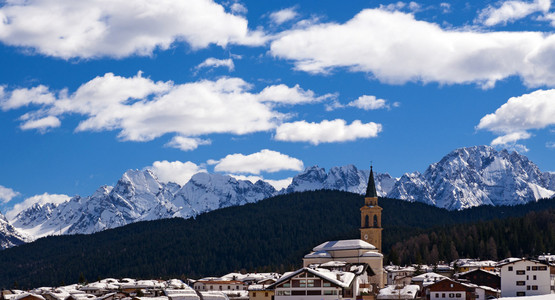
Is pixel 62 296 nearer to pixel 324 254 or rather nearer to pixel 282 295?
pixel 324 254

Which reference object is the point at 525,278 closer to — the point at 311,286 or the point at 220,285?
the point at 311,286

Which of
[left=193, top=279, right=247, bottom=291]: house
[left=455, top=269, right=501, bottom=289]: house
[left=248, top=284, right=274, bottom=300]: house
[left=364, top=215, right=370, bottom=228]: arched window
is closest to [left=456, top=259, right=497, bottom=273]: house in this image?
[left=455, top=269, right=501, bottom=289]: house

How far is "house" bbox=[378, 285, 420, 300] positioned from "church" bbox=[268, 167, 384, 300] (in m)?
3.17

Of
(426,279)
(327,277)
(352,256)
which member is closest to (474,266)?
(352,256)

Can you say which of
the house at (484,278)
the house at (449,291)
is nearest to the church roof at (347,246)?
the house at (484,278)

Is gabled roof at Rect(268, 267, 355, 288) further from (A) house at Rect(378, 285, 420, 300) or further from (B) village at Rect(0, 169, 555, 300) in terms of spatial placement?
(A) house at Rect(378, 285, 420, 300)

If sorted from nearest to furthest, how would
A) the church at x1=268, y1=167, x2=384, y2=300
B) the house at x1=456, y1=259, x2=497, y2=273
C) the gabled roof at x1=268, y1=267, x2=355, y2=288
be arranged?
the gabled roof at x1=268, y1=267, x2=355, y2=288, the church at x1=268, y1=167, x2=384, y2=300, the house at x1=456, y1=259, x2=497, y2=273

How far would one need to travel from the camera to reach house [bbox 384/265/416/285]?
16850 cm

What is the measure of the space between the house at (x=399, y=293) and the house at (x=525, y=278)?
1310 centimetres

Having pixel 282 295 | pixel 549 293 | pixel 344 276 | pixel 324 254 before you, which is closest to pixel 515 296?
pixel 549 293

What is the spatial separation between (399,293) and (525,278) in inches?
745

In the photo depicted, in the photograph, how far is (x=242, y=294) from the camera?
158 m

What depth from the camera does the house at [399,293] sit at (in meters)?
127

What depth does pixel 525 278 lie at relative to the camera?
13088cm
